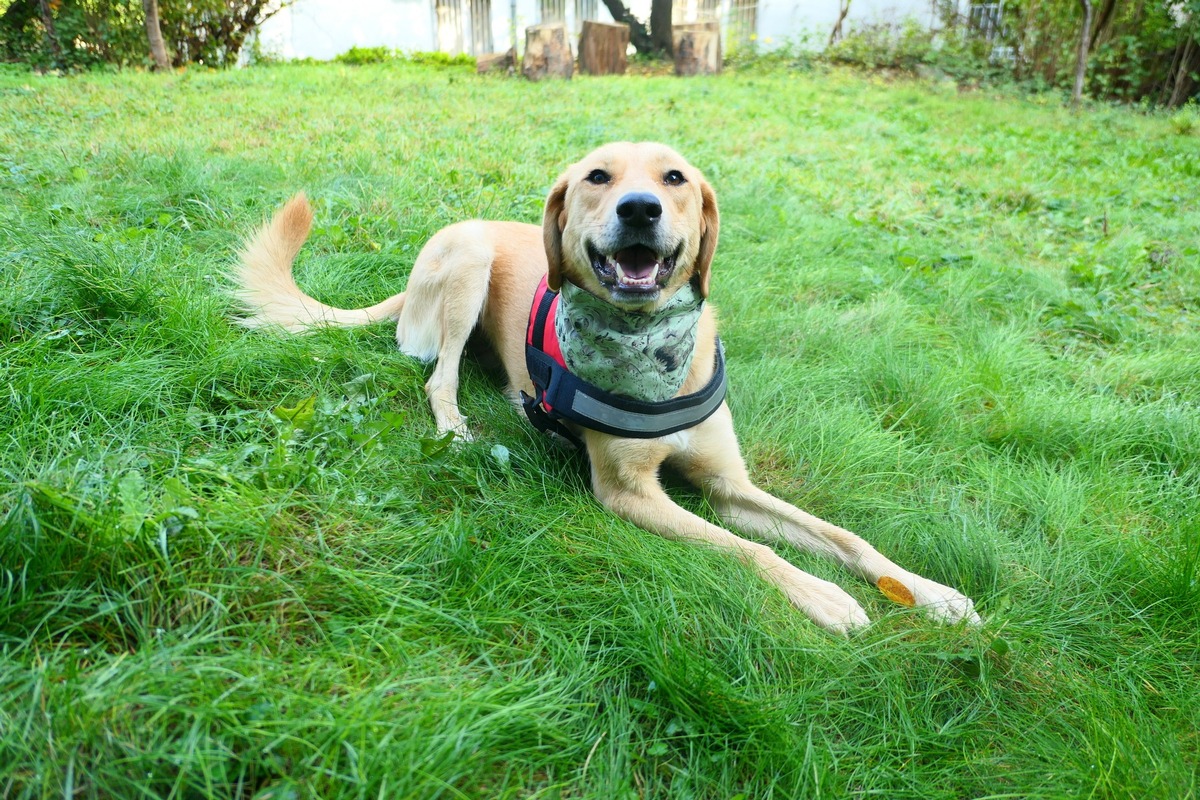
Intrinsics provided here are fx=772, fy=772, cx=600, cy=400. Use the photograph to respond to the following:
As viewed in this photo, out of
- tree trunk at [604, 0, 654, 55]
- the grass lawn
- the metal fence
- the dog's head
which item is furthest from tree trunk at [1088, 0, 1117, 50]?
the dog's head

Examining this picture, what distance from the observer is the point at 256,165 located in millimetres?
4715

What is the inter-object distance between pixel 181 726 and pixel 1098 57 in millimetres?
16269

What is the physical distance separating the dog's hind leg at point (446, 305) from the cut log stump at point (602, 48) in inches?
420

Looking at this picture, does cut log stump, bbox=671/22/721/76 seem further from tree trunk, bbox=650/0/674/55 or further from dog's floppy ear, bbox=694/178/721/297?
dog's floppy ear, bbox=694/178/721/297

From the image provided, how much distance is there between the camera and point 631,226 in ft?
7.01

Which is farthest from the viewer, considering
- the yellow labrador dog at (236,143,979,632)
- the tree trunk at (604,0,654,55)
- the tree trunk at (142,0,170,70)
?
the tree trunk at (604,0,654,55)

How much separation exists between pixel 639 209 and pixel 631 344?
1.23 feet

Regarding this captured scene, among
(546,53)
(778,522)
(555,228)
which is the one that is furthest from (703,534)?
(546,53)

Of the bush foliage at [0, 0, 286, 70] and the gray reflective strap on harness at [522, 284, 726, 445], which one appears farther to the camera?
the bush foliage at [0, 0, 286, 70]

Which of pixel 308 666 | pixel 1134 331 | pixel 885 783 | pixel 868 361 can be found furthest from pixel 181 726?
pixel 1134 331

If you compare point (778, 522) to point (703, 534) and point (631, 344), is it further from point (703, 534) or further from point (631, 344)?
point (631, 344)

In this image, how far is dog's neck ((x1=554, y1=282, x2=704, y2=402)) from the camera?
222 centimetres

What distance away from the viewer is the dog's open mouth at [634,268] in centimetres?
217

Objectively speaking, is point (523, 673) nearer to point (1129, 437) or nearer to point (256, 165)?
point (1129, 437)
